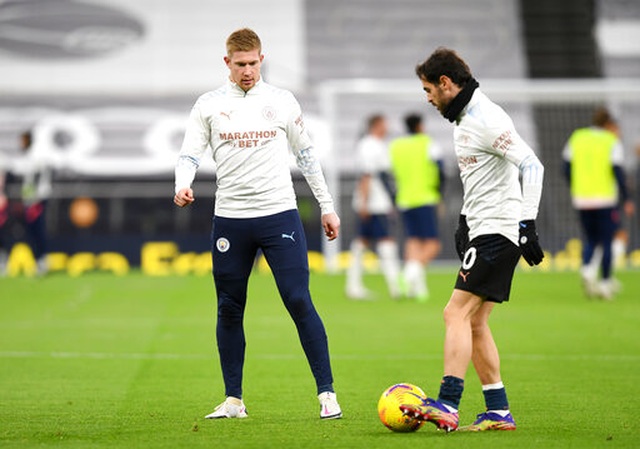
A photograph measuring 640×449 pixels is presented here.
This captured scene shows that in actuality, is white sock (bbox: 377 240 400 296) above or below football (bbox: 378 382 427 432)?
below

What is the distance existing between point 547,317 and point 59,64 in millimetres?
18958

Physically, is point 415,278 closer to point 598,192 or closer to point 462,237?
point 598,192

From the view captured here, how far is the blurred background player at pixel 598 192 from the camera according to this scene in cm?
1612

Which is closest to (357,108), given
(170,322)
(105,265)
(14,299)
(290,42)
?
(290,42)

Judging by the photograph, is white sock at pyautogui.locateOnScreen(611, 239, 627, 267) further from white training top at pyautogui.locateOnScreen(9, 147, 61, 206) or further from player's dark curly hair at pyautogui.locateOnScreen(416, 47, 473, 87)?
player's dark curly hair at pyautogui.locateOnScreen(416, 47, 473, 87)

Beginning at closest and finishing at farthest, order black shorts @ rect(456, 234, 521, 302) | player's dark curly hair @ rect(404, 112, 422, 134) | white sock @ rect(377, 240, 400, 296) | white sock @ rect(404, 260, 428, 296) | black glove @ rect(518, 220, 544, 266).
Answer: black glove @ rect(518, 220, 544, 266), black shorts @ rect(456, 234, 521, 302), player's dark curly hair @ rect(404, 112, 422, 134), white sock @ rect(404, 260, 428, 296), white sock @ rect(377, 240, 400, 296)

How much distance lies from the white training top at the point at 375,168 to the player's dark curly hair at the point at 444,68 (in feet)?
32.6

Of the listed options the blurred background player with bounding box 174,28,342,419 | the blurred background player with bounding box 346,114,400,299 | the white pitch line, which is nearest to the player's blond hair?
the blurred background player with bounding box 174,28,342,419

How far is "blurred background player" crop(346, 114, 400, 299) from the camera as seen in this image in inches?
646

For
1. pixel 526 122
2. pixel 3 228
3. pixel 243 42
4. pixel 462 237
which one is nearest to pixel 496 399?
pixel 462 237

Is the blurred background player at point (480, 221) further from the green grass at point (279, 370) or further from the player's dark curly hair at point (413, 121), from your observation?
the player's dark curly hair at point (413, 121)

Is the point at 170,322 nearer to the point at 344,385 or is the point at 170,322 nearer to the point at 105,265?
the point at 344,385

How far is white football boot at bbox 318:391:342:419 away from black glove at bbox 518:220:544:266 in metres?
1.48

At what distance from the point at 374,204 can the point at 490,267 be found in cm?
1038
